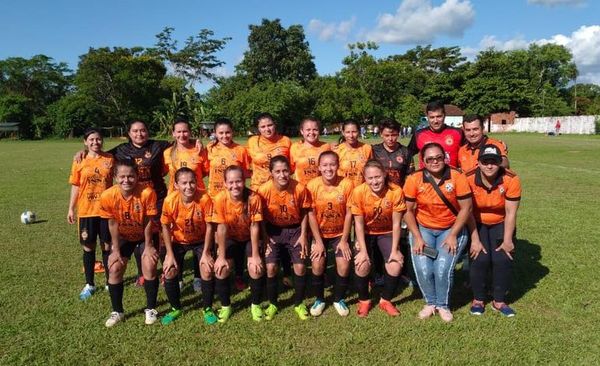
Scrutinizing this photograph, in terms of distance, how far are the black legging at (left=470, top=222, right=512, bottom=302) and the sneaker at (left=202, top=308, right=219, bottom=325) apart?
2615mm

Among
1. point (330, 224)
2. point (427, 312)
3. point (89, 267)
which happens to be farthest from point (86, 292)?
point (427, 312)

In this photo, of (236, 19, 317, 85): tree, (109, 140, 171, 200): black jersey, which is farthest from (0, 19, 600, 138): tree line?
(109, 140, 171, 200): black jersey

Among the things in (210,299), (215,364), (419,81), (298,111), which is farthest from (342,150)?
(419,81)

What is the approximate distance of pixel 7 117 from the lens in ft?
190

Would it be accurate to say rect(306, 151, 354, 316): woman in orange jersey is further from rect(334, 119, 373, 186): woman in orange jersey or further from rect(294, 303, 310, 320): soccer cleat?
rect(334, 119, 373, 186): woman in orange jersey

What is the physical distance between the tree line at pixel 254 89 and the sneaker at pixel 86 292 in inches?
1658

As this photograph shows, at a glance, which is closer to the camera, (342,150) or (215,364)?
(215,364)

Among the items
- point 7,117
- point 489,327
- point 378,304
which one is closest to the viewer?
point 489,327

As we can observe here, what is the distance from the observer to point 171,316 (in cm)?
457

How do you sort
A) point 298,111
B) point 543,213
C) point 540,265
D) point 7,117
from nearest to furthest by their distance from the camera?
point 540,265, point 543,213, point 298,111, point 7,117

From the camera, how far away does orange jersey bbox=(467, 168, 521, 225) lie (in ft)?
15.0

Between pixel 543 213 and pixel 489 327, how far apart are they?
228 inches

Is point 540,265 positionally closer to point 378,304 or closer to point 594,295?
point 594,295

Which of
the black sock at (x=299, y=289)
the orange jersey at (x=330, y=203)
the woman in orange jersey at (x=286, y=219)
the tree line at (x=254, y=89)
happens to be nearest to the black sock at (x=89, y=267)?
the woman in orange jersey at (x=286, y=219)
